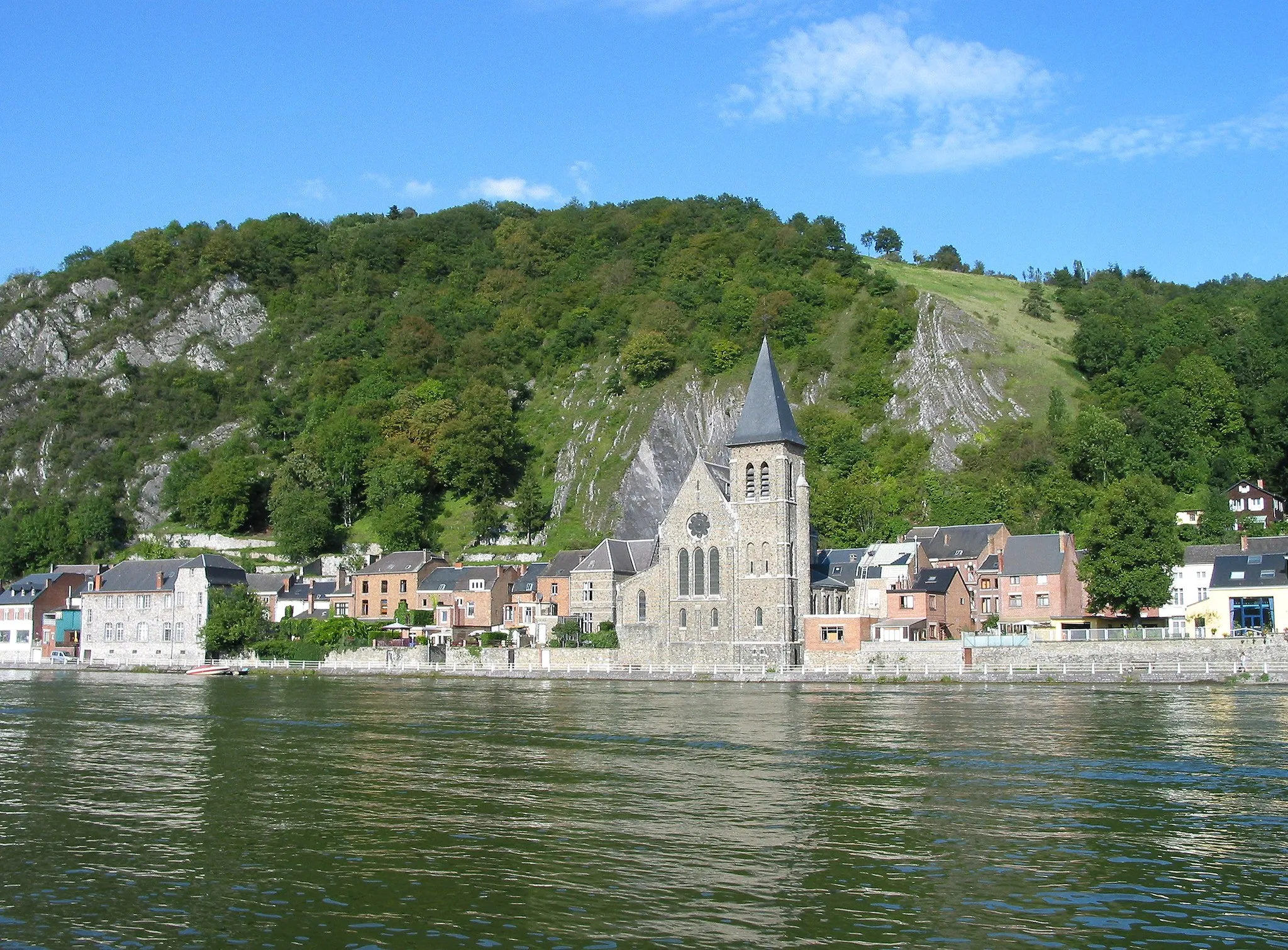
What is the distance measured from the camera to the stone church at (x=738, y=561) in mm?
60188

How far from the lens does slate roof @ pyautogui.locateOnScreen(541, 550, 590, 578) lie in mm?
73375

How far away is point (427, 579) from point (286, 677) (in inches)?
601

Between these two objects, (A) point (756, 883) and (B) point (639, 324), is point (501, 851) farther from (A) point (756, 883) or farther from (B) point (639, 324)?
(B) point (639, 324)

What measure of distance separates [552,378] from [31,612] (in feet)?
159

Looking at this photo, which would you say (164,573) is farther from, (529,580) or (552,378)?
(552,378)

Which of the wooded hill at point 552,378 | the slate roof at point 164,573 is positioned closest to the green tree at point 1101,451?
the wooded hill at point 552,378

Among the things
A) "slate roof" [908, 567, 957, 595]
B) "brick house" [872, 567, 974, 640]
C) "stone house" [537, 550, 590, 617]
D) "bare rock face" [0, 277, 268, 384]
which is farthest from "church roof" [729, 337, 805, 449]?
"bare rock face" [0, 277, 268, 384]

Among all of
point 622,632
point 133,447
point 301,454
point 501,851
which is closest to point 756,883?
point 501,851

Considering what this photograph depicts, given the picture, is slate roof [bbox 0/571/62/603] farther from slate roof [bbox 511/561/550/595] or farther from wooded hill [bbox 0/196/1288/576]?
slate roof [bbox 511/561/550/595]

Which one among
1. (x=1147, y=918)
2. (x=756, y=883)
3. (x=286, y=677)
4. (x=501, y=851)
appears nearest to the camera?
(x=1147, y=918)

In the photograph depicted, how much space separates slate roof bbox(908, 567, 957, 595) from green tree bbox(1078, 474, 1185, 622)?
648 centimetres

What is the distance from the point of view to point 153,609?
75.2 metres

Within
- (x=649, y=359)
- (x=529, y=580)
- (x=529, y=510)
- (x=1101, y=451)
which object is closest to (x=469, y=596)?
(x=529, y=580)

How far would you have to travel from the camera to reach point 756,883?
15.9m
